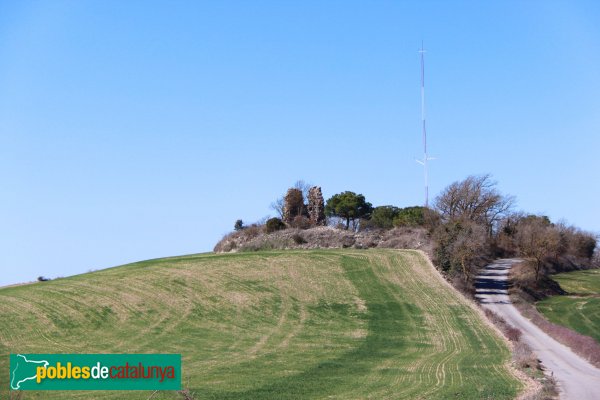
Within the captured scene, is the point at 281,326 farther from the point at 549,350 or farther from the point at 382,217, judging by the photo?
the point at 382,217

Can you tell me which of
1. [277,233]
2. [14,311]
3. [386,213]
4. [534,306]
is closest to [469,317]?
[534,306]

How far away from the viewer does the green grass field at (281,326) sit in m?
25.5

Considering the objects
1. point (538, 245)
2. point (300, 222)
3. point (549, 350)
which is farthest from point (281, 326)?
point (300, 222)

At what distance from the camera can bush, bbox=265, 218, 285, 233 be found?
78.3m

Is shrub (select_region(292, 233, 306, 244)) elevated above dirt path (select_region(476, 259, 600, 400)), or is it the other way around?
shrub (select_region(292, 233, 306, 244))

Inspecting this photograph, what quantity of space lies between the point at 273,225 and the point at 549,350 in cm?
4452

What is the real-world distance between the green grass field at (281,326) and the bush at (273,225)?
40.7 ft

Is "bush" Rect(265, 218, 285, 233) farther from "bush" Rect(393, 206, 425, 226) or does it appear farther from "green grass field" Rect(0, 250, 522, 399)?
"bush" Rect(393, 206, 425, 226)

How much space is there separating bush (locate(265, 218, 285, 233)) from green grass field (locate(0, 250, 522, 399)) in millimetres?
12395

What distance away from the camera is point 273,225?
78625mm

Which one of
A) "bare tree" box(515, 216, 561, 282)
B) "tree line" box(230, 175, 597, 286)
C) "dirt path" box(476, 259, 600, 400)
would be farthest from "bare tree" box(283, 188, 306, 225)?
"bare tree" box(515, 216, 561, 282)

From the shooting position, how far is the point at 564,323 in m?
49.8

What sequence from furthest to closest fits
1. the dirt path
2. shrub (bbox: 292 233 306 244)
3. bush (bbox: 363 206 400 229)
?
bush (bbox: 363 206 400 229)
shrub (bbox: 292 233 306 244)
the dirt path

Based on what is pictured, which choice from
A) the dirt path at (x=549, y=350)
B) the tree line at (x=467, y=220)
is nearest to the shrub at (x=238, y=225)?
the tree line at (x=467, y=220)
